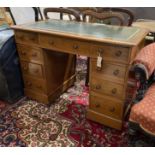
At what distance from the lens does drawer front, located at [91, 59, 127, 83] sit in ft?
4.33

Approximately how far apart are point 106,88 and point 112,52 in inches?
12.6

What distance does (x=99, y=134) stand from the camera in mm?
1553

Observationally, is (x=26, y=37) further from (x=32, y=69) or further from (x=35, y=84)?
(x=35, y=84)

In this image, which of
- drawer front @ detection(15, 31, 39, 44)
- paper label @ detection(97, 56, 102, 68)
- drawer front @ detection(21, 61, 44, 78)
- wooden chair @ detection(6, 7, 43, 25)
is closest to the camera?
paper label @ detection(97, 56, 102, 68)

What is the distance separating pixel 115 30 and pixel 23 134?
3.97 ft

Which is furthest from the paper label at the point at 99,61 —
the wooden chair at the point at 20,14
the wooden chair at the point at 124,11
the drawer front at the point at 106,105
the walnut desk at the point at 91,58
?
the wooden chair at the point at 20,14

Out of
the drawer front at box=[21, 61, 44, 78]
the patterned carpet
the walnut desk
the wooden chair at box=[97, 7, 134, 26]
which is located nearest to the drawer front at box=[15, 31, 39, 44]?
the walnut desk

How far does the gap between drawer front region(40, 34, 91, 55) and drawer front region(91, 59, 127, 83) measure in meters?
0.13

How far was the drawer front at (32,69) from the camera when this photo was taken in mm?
1755

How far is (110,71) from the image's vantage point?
4.50 feet

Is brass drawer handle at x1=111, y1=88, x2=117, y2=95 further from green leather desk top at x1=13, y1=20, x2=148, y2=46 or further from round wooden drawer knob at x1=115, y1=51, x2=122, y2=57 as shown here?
green leather desk top at x1=13, y1=20, x2=148, y2=46

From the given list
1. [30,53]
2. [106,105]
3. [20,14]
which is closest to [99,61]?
[106,105]

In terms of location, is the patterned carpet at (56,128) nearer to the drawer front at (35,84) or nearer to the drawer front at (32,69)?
the drawer front at (35,84)
